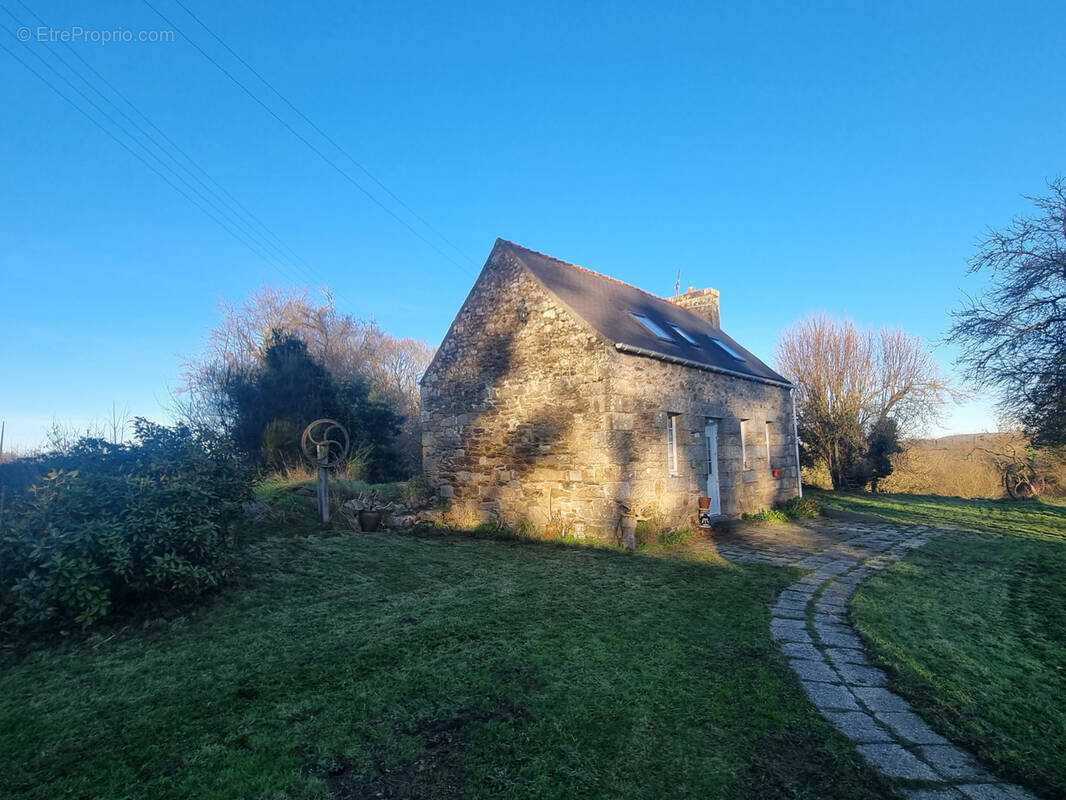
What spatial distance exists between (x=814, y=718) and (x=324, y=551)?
5916 mm

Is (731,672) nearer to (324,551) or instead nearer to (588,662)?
(588,662)

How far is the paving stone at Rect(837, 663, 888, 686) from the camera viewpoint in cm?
368

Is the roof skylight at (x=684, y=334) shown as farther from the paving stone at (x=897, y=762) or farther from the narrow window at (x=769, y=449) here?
the paving stone at (x=897, y=762)

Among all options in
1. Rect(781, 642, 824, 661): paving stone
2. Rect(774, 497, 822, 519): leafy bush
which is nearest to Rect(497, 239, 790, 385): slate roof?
Rect(774, 497, 822, 519): leafy bush

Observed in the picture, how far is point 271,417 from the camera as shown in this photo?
15.3 metres

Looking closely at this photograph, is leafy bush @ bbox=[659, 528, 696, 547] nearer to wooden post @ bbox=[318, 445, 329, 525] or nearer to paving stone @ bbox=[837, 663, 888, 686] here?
paving stone @ bbox=[837, 663, 888, 686]

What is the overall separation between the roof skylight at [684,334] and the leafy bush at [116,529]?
9.90 metres

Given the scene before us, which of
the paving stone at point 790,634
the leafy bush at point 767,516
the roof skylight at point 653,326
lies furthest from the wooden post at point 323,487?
the leafy bush at point 767,516

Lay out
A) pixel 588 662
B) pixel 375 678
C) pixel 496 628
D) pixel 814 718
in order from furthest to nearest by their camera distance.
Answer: pixel 496 628 → pixel 588 662 → pixel 375 678 → pixel 814 718

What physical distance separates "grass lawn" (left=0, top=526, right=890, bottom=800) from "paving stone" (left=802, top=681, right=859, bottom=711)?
13 centimetres

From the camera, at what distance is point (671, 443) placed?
1030 cm

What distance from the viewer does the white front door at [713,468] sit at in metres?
11.5

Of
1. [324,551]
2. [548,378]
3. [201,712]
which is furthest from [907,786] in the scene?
[548,378]

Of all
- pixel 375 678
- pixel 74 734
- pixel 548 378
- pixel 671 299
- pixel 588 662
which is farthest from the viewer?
pixel 671 299
